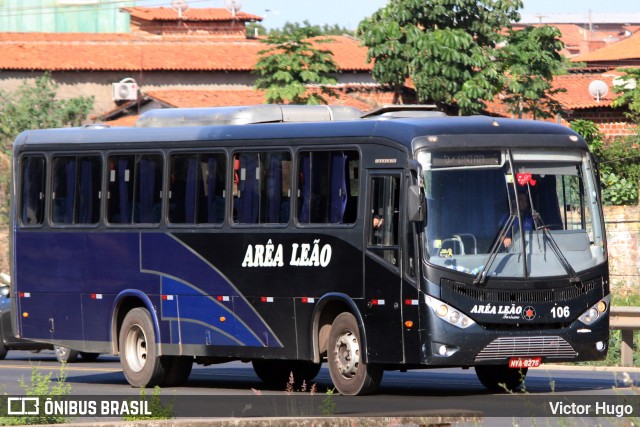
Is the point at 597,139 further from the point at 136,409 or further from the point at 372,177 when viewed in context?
the point at 136,409

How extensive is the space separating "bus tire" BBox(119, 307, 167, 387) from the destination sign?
16.2 ft

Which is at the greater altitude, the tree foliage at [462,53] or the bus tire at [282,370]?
the tree foliage at [462,53]

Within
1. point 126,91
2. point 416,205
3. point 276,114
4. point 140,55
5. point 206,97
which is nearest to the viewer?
point 416,205

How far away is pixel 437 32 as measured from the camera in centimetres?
4272

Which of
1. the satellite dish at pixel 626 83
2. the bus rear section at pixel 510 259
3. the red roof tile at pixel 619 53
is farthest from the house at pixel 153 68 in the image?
the bus rear section at pixel 510 259

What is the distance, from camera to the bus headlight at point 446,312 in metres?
15.3

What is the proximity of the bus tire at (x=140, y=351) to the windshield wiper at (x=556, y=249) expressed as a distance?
5.40 m

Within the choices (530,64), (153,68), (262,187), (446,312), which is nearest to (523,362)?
(446,312)

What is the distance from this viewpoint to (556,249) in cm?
1581

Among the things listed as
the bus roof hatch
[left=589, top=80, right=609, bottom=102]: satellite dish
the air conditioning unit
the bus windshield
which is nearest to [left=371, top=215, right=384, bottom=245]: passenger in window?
the bus windshield

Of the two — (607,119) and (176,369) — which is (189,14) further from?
(176,369)

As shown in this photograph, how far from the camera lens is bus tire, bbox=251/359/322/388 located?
1922 cm

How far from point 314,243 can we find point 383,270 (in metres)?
1.20

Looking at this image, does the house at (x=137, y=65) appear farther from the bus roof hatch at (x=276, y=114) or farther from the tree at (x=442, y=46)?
the bus roof hatch at (x=276, y=114)
